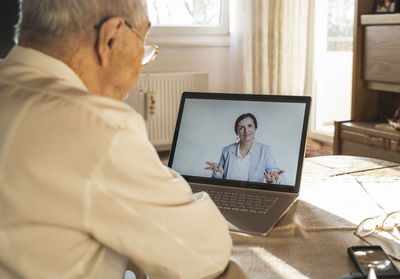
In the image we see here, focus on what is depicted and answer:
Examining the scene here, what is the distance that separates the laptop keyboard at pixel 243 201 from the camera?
42.0 inches

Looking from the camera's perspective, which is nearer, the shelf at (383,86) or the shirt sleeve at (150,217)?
the shirt sleeve at (150,217)

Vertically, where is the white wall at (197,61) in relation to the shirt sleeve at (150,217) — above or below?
above

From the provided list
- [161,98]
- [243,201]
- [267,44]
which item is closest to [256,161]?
[243,201]

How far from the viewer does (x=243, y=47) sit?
3.91 meters

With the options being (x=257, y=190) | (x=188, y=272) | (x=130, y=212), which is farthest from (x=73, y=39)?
(x=257, y=190)

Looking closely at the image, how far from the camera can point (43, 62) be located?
2.37 ft

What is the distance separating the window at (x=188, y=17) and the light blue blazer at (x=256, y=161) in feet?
9.12

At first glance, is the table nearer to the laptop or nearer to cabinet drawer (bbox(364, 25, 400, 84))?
the laptop

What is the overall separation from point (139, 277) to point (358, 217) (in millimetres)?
478

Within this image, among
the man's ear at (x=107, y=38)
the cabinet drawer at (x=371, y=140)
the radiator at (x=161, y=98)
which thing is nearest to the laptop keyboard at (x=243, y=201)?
the man's ear at (x=107, y=38)

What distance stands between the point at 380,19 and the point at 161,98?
172 cm

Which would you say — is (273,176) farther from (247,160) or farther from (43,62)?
(43,62)

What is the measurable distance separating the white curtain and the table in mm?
2588

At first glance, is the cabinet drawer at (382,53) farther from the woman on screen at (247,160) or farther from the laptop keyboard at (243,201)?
the laptop keyboard at (243,201)
